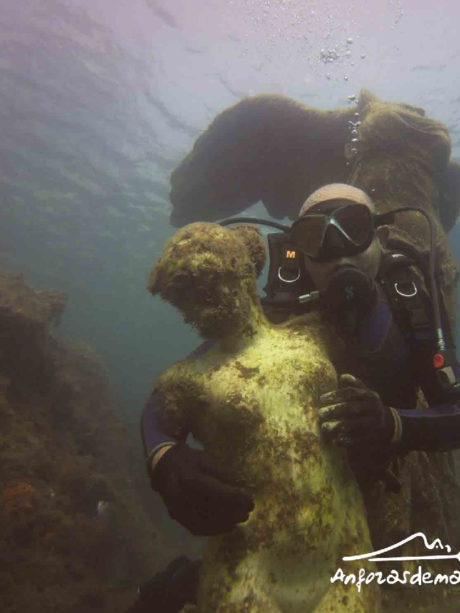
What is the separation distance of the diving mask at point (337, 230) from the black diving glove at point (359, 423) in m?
0.92

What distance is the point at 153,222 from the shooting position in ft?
101

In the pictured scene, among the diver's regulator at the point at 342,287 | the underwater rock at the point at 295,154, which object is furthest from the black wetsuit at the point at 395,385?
the underwater rock at the point at 295,154

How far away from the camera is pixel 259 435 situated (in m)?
1.89

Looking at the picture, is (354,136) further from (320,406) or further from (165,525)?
(165,525)

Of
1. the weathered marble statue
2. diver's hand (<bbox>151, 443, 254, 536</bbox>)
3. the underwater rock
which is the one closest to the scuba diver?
diver's hand (<bbox>151, 443, 254, 536</bbox>)

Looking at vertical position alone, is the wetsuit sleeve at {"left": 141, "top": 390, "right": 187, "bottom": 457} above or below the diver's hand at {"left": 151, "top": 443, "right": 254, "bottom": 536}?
above

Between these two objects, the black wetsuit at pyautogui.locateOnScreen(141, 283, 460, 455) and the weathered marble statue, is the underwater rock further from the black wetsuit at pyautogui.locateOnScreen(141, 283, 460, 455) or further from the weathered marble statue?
the weathered marble statue

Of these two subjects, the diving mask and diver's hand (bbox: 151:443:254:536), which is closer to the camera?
diver's hand (bbox: 151:443:254:536)

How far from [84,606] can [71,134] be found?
23185 mm

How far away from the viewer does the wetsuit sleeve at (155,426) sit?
2.14 meters

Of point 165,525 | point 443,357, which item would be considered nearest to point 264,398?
point 443,357

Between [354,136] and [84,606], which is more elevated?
[354,136]

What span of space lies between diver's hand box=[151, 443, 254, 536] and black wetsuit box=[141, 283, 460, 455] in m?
0.24

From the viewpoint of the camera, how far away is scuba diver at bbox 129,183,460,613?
6.10 feet
